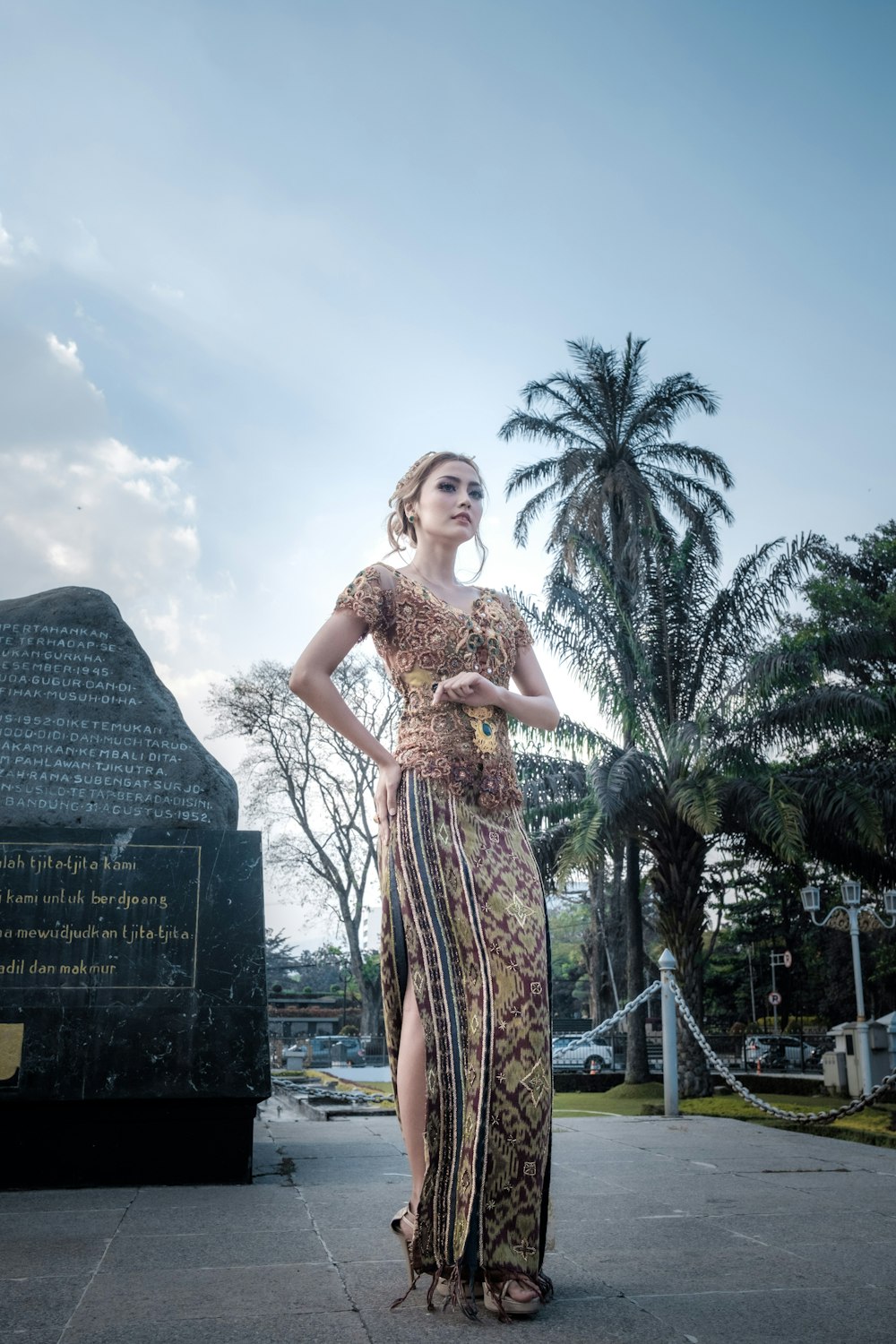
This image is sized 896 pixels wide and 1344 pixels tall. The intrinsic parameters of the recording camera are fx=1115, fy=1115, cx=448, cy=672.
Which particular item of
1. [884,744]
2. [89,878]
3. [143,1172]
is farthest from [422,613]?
[884,744]

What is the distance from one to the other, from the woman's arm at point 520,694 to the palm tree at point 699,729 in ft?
34.9

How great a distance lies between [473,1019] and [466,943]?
162 mm

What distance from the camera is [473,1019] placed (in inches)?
95.7

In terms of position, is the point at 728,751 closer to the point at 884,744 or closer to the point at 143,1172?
the point at 884,744

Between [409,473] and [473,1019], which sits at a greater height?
[409,473]

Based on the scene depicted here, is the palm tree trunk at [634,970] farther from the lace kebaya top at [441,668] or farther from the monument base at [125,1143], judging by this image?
the lace kebaya top at [441,668]

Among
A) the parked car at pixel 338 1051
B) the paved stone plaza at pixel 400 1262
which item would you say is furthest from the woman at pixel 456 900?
the parked car at pixel 338 1051

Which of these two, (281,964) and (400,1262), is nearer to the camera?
(400,1262)

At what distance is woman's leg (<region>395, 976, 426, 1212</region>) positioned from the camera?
2461 mm

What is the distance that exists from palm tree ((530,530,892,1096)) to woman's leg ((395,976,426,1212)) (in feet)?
36.3

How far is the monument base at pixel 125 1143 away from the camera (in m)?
4.06

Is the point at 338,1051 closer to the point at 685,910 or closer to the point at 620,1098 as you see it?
the point at 620,1098

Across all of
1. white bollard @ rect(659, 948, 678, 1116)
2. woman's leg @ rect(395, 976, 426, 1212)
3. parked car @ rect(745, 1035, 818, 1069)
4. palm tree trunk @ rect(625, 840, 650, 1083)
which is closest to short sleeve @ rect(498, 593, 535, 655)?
woman's leg @ rect(395, 976, 426, 1212)

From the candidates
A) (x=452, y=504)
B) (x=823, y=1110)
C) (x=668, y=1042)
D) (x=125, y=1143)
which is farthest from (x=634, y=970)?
(x=452, y=504)
